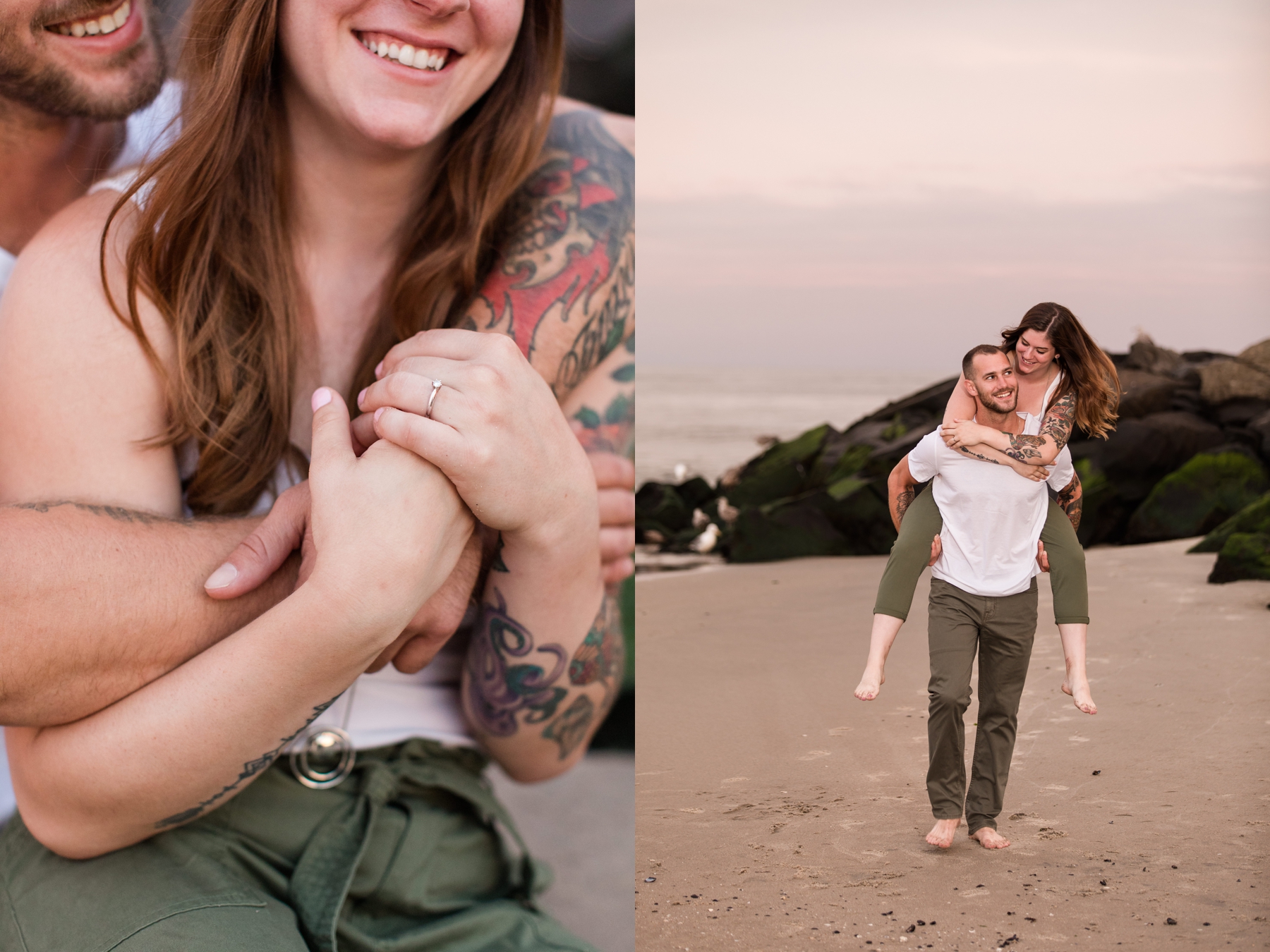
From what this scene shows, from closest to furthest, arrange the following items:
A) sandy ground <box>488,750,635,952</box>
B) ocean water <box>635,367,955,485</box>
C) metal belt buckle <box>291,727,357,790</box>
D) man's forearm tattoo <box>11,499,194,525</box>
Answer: man's forearm tattoo <box>11,499,194,525</box> < metal belt buckle <box>291,727,357,790</box> < ocean water <box>635,367,955,485</box> < sandy ground <box>488,750,635,952</box>

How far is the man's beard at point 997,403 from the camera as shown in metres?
1.68

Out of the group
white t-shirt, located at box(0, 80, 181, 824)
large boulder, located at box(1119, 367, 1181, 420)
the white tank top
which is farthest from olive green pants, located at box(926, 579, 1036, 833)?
white t-shirt, located at box(0, 80, 181, 824)

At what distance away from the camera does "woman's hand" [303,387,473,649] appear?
140cm

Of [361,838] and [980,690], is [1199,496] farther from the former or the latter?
[361,838]

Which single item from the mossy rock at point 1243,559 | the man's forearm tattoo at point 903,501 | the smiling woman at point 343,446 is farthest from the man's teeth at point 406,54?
the mossy rock at point 1243,559

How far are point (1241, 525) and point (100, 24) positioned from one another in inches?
78.4

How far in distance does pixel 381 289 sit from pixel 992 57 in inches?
43.9

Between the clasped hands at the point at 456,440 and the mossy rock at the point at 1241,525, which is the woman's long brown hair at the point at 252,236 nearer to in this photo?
the clasped hands at the point at 456,440

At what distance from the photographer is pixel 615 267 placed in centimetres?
175

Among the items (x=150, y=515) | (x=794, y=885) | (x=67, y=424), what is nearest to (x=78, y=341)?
(x=67, y=424)

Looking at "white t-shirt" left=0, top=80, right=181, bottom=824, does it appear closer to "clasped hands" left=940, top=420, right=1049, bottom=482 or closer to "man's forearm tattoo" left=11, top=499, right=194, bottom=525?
"man's forearm tattoo" left=11, top=499, right=194, bottom=525

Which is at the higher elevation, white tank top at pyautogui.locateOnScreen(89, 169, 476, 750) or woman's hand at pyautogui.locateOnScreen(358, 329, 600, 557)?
woman's hand at pyautogui.locateOnScreen(358, 329, 600, 557)

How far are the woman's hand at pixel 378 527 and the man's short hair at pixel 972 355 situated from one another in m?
0.84

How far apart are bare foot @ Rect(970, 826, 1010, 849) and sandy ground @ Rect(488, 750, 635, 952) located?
656 mm
